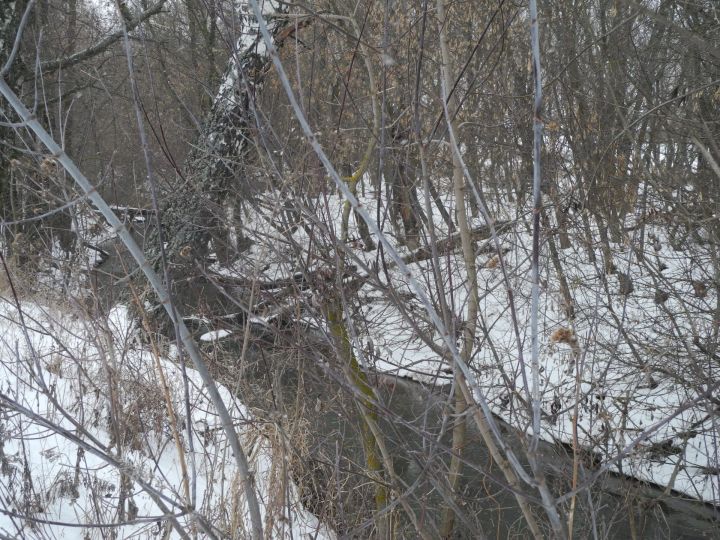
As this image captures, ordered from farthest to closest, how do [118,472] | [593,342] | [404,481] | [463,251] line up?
1. [118,472]
2. [404,481]
3. [593,342]
4. [463,251]

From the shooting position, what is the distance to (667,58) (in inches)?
233

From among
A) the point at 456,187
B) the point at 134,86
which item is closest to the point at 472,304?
the point at 456,187

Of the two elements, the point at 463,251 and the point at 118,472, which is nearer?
the point at 463,251

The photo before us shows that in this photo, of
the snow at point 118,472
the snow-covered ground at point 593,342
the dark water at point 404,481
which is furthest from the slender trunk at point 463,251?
the snow at point 118,472

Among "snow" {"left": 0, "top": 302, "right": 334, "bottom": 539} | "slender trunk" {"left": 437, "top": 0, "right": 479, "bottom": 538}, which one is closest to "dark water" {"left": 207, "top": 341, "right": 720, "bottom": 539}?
"snow" {"left": 0, "top": 302, "right": 334, "bottom": 539}

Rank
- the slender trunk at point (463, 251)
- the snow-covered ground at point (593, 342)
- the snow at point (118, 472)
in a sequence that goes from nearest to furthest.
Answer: the snow-covered ground at point (593, 342) < the slender trunk at point (463, 251) < the snow at point (118, 472)

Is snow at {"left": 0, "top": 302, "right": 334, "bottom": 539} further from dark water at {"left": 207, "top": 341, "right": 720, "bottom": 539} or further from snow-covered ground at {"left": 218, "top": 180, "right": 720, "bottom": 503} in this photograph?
snow-covered ground at {"left": 218, "top": 180, "right": 720, "bottom": 503}

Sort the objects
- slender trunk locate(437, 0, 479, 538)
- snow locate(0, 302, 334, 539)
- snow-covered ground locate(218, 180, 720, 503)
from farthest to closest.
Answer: snow locate(0, 302, 334, 539) < slender trunk locate(437, 0, 479, 538) < snow-covered ground locate(218, 180, 720, 503)

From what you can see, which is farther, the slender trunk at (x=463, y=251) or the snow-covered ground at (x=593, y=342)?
the slender trunk at (x=463, y=251)

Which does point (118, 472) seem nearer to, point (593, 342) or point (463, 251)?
point (463, 251)

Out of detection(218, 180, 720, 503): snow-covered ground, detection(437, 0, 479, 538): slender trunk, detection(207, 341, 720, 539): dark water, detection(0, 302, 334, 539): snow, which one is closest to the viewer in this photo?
detection(218, 180, 720, 503): snow-covered ground

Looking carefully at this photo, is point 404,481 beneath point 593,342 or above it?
beneath

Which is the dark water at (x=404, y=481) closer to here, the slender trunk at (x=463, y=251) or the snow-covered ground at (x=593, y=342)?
the snow-covered ground at (x=593, y=342)

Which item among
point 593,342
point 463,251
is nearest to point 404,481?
point 593,342
